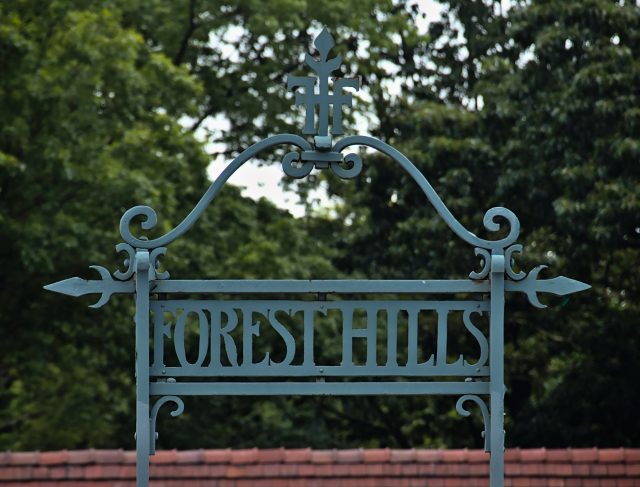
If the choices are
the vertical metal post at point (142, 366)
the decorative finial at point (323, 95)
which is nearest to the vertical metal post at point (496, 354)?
the decorative finial at point (323, 95)

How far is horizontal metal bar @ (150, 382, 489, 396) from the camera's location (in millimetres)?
5902

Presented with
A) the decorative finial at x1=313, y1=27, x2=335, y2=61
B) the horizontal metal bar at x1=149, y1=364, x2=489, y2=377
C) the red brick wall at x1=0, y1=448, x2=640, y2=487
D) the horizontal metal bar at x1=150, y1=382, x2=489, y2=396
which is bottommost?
the red brick wall at x1=0, y1=448, x2=640, y2=487

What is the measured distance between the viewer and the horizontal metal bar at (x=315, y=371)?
5.88 meters

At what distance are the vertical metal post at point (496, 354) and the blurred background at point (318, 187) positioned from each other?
10.3 m

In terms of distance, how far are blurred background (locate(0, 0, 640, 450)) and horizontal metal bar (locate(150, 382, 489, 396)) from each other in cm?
1046

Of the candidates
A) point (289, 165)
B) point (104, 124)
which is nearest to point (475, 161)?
point (104, 124)

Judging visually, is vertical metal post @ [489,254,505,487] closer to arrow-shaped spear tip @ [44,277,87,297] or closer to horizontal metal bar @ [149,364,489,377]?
horizontal metal bar @ [149,364,489,377]

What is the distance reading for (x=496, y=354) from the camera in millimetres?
5973

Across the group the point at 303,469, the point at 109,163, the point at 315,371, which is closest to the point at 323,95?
the point at 315,371

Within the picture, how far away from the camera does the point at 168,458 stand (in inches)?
459

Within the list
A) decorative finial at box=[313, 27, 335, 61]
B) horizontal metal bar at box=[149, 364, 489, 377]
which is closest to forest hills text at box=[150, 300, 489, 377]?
horizontal metal bar at box=[149, 364, 489, 377]

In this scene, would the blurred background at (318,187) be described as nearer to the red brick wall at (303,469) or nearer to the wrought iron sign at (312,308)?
the red brick wall at (303,469)

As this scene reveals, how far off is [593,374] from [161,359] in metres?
14.7

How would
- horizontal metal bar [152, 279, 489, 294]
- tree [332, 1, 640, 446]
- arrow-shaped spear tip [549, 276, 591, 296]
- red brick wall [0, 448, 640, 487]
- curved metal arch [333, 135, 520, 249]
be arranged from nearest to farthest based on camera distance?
horizontal metal bar [152, 279, 489, 294] → curved metal arch [333, 135, 520, 249] → arrow-shaped spear tip [549, 276, 591, 296] → red brick wall [0, 448, 640, 487] → tree [332, 1, 640, 446]
